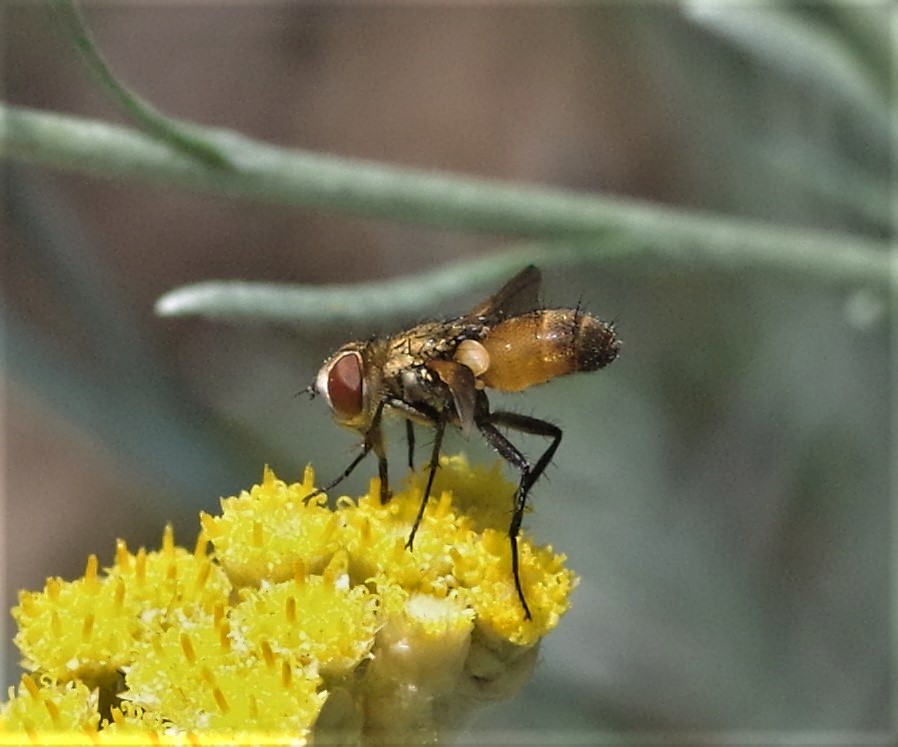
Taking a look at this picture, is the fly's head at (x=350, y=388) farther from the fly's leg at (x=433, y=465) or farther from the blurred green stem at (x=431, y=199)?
the blurred green stem at (x=431, y=199)

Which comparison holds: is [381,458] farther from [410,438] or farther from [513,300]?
[513,300]

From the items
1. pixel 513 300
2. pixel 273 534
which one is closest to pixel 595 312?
pixel 513 300

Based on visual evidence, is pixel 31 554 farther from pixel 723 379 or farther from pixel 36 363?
pixel 723 379

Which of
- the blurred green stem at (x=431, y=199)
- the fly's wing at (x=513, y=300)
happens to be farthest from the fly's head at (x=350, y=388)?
the blurred green stem at (x=431, y=199)

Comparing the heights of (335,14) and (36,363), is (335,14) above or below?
above

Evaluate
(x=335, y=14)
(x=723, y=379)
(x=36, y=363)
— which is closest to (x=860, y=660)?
(x=723, y=379)
